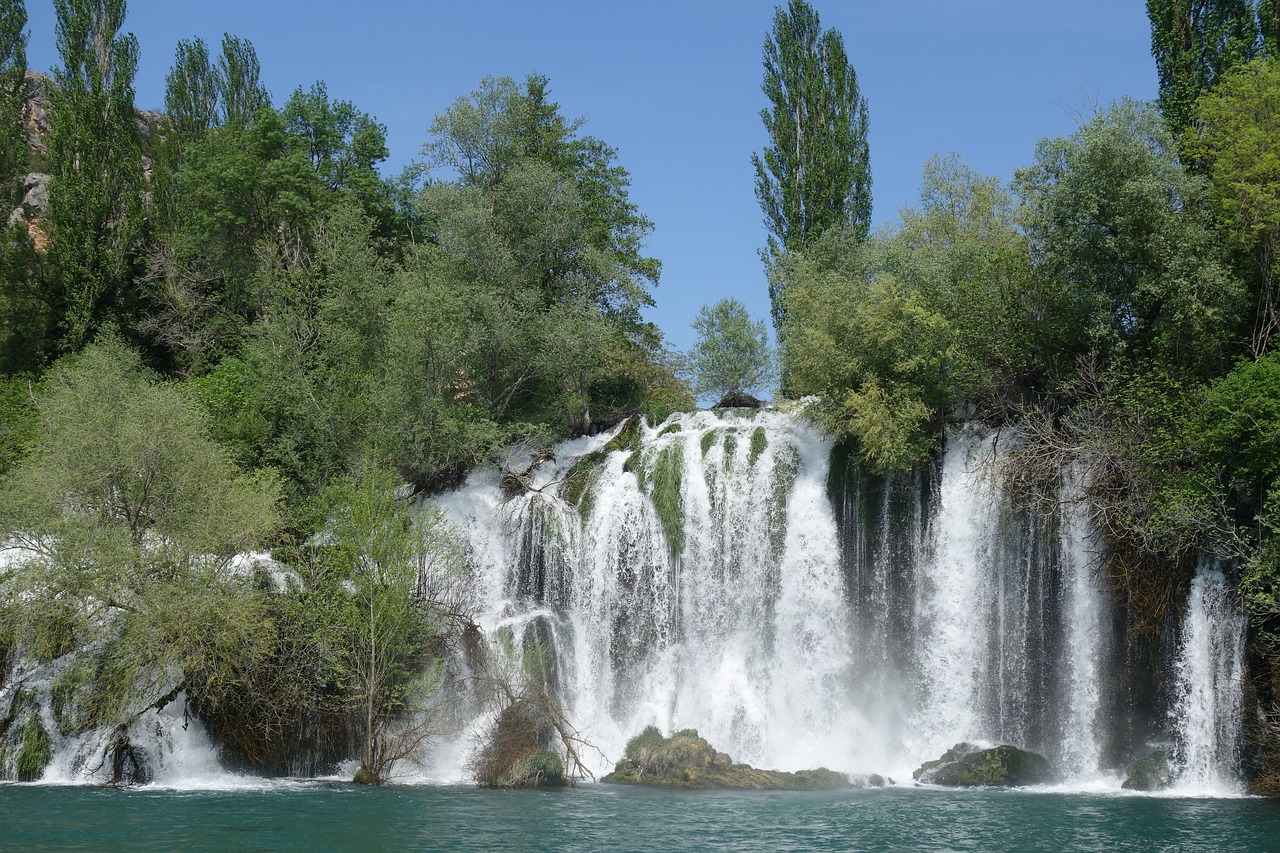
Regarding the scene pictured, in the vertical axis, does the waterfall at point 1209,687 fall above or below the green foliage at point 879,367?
below

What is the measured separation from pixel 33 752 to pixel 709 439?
18871mm

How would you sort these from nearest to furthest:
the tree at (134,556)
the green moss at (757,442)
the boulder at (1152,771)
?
the boulder at (1152,771)
the tree at (134,556)
the green moss at (757,442)

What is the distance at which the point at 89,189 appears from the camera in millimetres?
44625

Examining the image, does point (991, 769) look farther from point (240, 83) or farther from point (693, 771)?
point (240, 83)

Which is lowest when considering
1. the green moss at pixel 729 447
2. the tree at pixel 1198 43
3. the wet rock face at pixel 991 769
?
the wet rock face at pixel 991 769

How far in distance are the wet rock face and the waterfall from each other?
9.90 ft

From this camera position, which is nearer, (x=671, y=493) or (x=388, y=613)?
(x=388, y=613)

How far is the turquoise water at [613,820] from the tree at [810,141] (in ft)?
83.8

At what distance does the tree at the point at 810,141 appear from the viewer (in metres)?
46.9

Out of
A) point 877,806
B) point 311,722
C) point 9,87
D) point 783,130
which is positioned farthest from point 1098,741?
point 9,87

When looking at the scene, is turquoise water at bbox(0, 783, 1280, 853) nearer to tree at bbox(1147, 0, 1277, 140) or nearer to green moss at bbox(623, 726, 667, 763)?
green moss at bbox(623, 726, 667, 763)

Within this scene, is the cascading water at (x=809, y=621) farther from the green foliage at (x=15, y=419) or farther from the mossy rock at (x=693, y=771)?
the green foliage at (x=15, y=419)

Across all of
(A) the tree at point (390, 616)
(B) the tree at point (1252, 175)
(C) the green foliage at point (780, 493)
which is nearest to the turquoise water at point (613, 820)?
(A) the tree at point (390, 616)

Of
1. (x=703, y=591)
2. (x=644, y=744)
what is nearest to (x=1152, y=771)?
(x=644, y=744)
